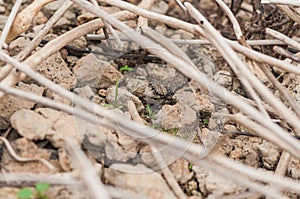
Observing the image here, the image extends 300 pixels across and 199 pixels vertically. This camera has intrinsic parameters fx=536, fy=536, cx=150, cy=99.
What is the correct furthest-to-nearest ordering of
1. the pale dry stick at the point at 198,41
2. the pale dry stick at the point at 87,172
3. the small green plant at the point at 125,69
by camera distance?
the small green plant at the point at 125,69 < the pale dry stick at the point at 198,41 < the pale dry stick at the point at 87,172

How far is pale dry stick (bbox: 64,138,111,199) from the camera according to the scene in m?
1.19

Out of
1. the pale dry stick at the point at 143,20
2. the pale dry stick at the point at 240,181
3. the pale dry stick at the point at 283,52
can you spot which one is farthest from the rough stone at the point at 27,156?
the pale dry stick at the point at 283,52

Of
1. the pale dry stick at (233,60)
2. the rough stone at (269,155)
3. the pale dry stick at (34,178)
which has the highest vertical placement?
the pale dry stick at (233,60)

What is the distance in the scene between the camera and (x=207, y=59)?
222 centimetres

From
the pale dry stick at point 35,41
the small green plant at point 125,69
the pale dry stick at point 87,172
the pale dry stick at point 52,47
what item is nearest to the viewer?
the pale dry stick at point 87,172

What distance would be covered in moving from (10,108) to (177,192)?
59 centimetres

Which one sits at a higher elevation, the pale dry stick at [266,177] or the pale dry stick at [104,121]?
the pale dry stick at [104,121]

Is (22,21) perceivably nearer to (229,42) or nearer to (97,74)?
(97,74)

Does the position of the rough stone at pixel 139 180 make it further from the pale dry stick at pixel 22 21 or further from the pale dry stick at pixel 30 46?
the pale dry stick at pixel 22 21

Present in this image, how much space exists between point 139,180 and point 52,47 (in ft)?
1.72

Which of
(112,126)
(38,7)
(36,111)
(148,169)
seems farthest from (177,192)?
(38,7)

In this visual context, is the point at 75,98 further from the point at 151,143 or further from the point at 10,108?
the point at 10,108

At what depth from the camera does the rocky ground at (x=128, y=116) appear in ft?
4.78

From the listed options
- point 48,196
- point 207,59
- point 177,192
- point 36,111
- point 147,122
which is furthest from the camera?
point 207,59
